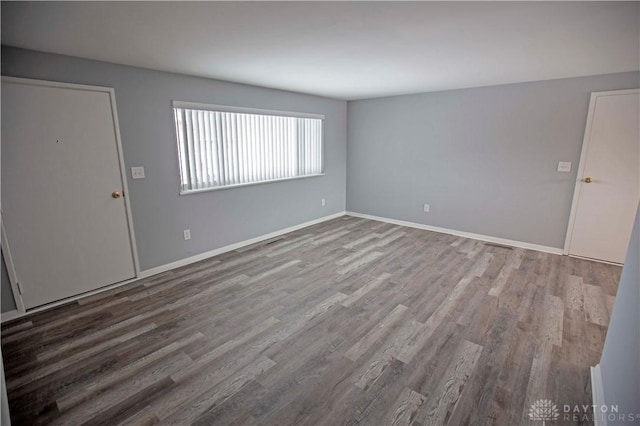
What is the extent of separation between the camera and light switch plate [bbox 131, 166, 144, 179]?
10.5 feet

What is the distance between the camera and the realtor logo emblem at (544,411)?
169cm

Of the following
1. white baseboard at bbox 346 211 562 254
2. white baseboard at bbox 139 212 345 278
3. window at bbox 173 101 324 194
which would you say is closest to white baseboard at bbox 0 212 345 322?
white baseboard at bbox 139 212 345 278

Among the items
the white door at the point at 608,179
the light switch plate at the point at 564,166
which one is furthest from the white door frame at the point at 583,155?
the light switch plate at the point at 564,166

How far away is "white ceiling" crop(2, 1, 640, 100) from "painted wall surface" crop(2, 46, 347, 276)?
18 cm

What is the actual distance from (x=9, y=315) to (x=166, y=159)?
199 centimetres

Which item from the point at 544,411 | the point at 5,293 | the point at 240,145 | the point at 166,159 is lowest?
the point at 544,411

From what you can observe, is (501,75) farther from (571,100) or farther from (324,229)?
(324,229)

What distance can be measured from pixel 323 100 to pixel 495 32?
355 centimetres

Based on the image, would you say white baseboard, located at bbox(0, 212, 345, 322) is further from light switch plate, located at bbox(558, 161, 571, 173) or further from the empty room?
light switch plate, located at bbox(558, 161, 571, 173)

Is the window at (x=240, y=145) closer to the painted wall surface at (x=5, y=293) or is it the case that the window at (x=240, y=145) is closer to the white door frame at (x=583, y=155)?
the painted wall surface at (x=5, y=293)

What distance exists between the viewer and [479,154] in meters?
4.55

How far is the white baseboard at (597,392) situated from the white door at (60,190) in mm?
4080

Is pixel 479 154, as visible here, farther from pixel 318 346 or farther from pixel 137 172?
pixel 137 172

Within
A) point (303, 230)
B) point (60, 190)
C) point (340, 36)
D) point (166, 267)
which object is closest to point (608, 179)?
point (340, 36)
